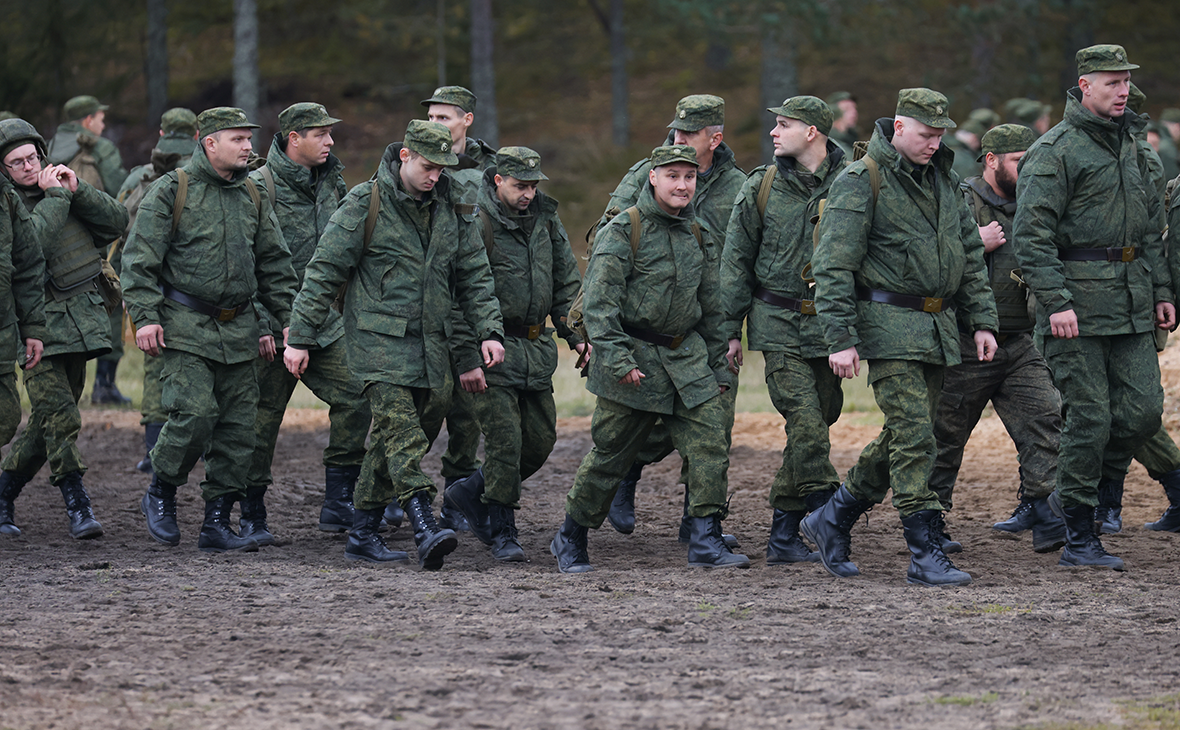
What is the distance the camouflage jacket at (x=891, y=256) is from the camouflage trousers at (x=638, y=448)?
0.79 meters

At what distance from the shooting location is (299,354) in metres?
7.64

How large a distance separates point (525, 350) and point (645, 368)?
98 cm

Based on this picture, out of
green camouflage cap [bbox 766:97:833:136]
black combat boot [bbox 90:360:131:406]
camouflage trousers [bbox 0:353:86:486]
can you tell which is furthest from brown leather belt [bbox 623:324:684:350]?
black combat boot [bbox 90:360:131:406]

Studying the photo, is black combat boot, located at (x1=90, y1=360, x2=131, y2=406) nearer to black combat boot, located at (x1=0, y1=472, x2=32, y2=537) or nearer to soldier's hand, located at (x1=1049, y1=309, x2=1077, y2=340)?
black combat boot, located at (x1=0, y1=472, x2=32, y2=537)

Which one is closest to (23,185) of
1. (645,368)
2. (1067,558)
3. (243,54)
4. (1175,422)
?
(645,368)

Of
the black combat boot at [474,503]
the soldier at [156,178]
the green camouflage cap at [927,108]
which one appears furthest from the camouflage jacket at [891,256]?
the soldier at [156,178]

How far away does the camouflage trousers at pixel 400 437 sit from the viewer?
7480 mm

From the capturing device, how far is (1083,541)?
25.4 ft

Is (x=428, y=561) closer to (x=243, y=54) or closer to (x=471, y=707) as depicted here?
(x=471, y=707)

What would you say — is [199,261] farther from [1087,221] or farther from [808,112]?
[1087,221]

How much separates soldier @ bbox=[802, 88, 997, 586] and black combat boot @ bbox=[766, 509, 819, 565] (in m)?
0.76

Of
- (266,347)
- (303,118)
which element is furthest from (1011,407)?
(303,118)

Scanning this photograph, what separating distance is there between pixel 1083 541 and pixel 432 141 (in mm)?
3963

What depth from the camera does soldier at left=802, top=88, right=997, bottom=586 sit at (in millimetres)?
7082
